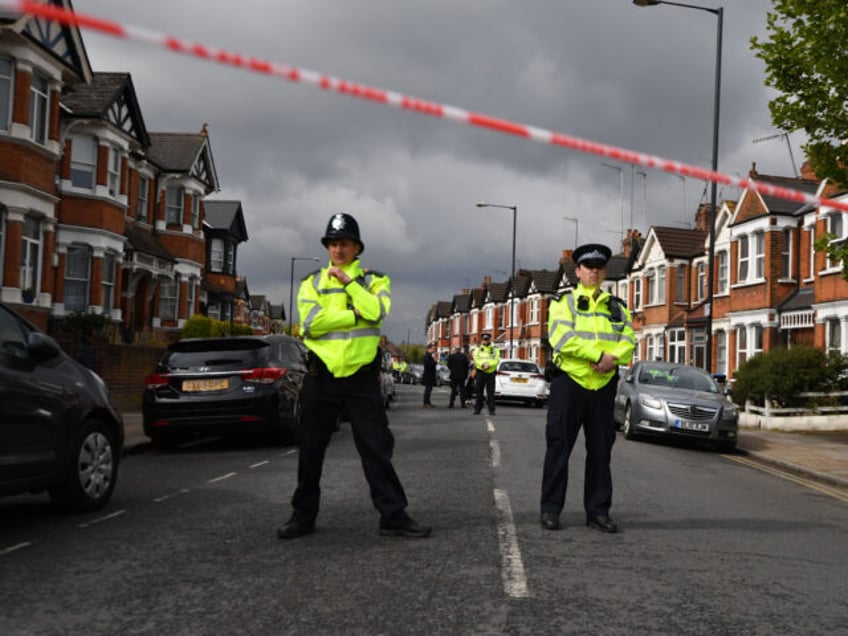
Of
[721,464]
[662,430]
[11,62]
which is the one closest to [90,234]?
[11,62]

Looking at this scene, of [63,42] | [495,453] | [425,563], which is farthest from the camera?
[63,42]

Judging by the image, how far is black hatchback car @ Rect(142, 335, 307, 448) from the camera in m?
10.9

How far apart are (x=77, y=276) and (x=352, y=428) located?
2041 centimetres

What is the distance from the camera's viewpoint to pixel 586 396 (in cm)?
616

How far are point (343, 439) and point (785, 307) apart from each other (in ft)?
67.9

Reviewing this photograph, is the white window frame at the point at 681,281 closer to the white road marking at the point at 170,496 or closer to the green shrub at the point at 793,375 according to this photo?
the green shrub at the point at 793,375

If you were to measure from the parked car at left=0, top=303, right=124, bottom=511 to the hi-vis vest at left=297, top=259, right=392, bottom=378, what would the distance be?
2027 mm

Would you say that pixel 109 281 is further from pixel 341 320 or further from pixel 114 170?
pixel 341 320

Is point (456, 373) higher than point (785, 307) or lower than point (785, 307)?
lower

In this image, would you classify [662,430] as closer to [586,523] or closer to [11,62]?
[586,523]

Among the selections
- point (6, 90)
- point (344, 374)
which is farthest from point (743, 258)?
point (344, 374)

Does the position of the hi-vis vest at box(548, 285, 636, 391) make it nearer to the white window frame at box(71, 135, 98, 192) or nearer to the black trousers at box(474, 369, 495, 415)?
the black trousers at box(474, 369, 495, 415)

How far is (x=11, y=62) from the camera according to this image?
714 inches

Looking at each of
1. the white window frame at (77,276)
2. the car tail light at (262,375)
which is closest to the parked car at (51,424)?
the car tail light at (262,375)
